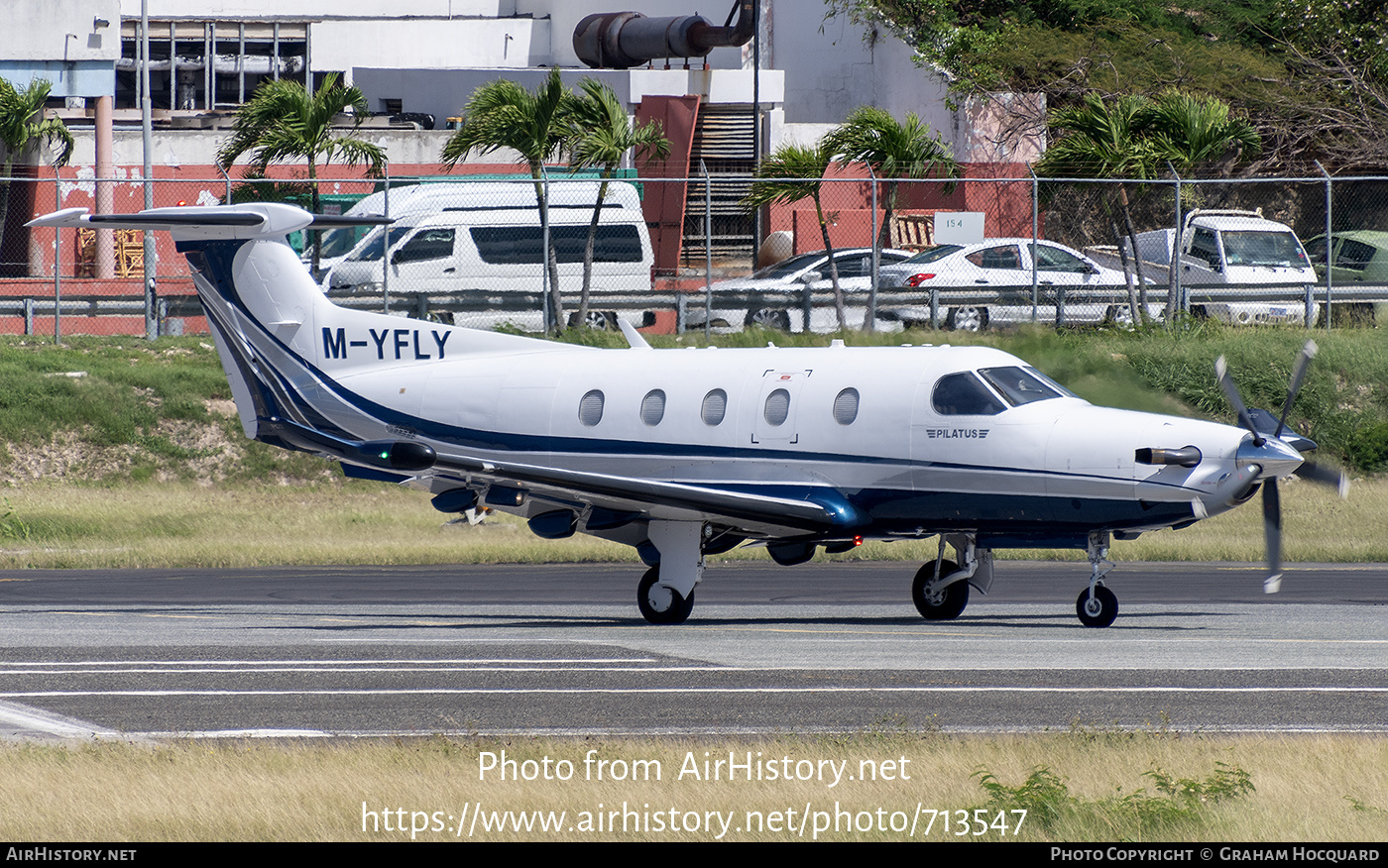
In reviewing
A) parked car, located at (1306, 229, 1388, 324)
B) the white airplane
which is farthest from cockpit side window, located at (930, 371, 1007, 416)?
parked car, located at (1306, 229, 1388, 324)

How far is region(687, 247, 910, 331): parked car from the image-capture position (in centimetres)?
3219

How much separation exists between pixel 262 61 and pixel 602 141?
29.2m

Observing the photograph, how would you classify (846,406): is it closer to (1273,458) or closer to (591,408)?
(591,408)

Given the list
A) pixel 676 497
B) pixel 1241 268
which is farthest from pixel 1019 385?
pixel 1241 268

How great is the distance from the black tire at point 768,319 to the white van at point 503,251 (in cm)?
222

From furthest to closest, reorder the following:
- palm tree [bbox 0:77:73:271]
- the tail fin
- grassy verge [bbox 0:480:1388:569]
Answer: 1. palm tree [bbox 0:77:73:271]
2. grassy verge [bbox 0:480:1388:569]
3. the tail fin

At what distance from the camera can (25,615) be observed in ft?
61.8

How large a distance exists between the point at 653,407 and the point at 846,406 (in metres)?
2.23

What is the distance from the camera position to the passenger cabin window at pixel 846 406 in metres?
17.1

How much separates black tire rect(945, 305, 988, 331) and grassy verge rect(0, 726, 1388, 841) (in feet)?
70.6

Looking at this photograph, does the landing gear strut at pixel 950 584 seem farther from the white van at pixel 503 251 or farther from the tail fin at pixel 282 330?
the white van at pixel 503 251

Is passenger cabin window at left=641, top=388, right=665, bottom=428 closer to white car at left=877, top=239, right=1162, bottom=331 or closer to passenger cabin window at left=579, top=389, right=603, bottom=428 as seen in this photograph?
passenger cabin window at left=579, top=389, right=603, bottom=428

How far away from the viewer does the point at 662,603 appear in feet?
58.1
